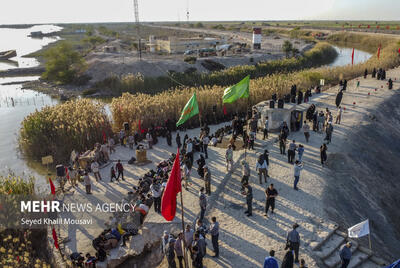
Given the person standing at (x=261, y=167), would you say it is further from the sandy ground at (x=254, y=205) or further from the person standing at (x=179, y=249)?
the person standing at (x=179, y=249)

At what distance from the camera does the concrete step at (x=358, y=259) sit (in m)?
10.7

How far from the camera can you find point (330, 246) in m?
11.3

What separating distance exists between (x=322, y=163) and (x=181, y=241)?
9666 millimetres

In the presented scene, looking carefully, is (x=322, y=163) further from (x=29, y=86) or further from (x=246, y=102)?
(x=29, y=86)

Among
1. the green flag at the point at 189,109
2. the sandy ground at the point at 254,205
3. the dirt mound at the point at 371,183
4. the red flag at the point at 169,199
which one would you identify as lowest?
the dirt mound at the point at 371,183

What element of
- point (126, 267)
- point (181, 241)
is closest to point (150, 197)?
point (126, 267)

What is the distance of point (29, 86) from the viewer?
168 ft

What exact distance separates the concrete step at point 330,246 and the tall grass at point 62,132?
1659 cm

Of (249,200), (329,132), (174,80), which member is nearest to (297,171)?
(249,200)

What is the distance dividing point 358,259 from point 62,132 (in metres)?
19.2

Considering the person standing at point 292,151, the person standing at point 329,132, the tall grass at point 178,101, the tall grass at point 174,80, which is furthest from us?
the tall grass at point 174,80

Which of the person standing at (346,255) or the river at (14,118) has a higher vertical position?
the person standing at (346,255)

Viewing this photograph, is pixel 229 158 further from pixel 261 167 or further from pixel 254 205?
pixel 254 205

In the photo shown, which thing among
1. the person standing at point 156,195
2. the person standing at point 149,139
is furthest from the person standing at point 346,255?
the person standing at point 149,139
